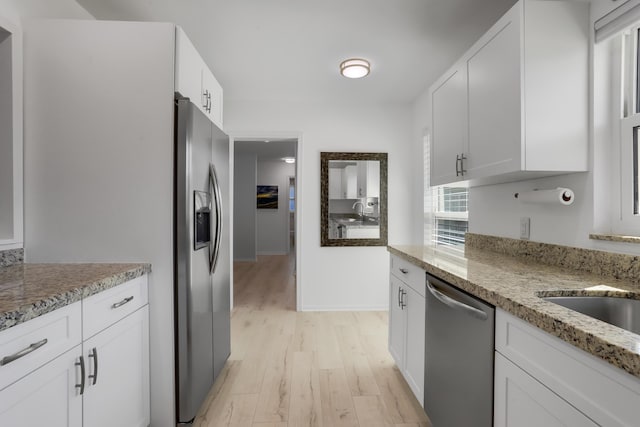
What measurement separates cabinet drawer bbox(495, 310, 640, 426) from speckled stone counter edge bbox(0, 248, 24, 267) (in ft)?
6.75

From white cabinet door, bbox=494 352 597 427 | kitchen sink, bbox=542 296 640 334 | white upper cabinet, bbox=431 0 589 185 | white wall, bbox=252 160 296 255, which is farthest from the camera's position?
white wall, bbox=252 160 296 255

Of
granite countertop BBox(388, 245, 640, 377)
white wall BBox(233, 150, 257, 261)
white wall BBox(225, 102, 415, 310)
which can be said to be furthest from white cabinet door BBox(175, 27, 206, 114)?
white wall BBox(233, 150, 257, 261)

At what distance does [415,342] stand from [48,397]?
161 cm

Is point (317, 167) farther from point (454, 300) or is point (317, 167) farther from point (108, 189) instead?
point (454, 300)

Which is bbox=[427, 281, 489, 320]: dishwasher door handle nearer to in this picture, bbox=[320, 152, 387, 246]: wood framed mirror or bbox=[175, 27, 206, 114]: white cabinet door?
bbox=[175, 27, 206, 114]: white cabinet door

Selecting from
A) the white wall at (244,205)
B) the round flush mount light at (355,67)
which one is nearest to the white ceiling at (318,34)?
the round flush mount light at (355,67)

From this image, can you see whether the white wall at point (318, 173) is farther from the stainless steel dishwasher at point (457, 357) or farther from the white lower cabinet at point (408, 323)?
the stainless steel dishwasher at point (457, 357)

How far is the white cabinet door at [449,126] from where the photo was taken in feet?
6.51

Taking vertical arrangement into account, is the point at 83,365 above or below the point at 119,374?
above

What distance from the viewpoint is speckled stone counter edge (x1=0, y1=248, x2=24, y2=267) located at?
148 centimetres

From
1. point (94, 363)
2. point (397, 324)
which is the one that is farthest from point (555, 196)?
point (94, 363)

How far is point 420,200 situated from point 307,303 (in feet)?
5.58

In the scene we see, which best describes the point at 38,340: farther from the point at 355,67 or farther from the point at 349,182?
the point at 349,182

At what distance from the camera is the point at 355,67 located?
8.87 ft
